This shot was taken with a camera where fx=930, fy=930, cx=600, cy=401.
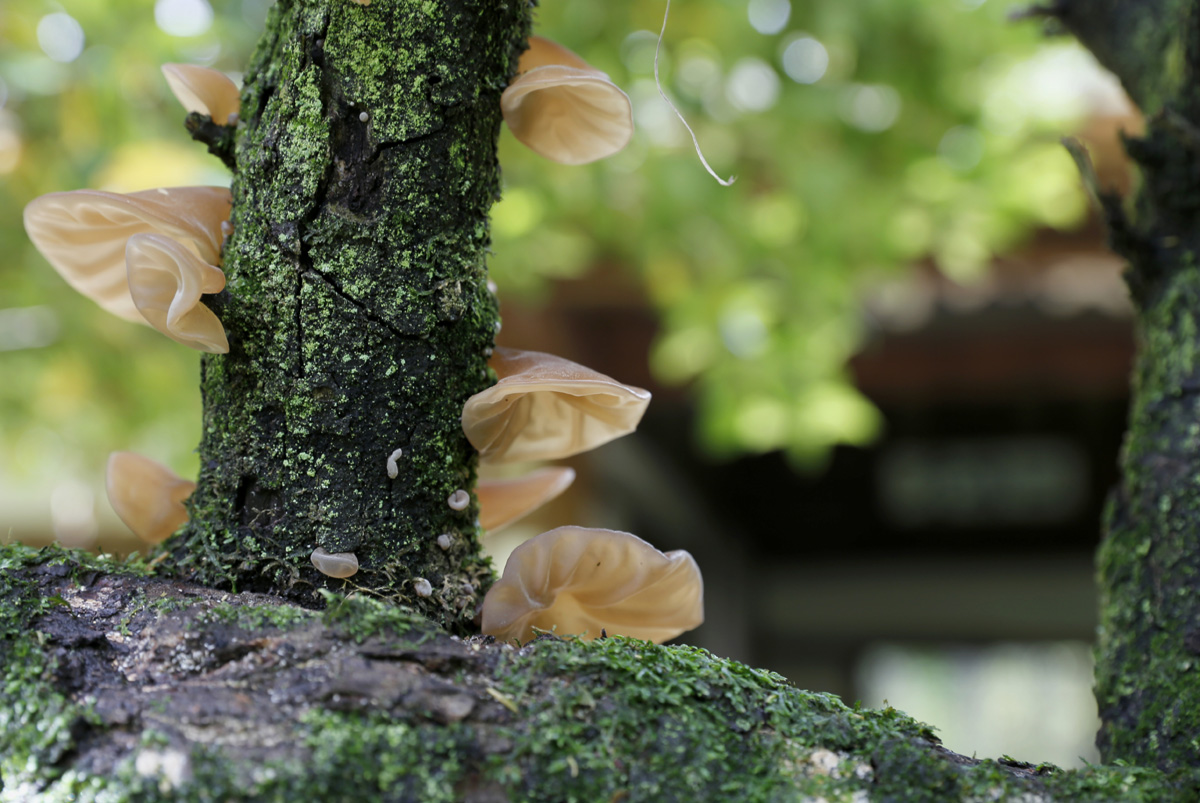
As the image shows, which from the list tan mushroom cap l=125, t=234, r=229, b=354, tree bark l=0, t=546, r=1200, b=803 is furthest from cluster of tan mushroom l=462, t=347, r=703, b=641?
tan mushroom cap l=125, t=234, r=229, b=354

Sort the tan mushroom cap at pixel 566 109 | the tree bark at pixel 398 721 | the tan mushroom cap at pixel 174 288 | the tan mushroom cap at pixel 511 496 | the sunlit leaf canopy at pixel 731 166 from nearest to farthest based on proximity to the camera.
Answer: the tree bark at pixel 398 721 < the tan mushroom cap at pixel 174 288 < the tan mushroom cap at pixel 566 109 < the tan mushroom cap at pixel 511 496 < the sunlit leaf canopy at pixel 731 166

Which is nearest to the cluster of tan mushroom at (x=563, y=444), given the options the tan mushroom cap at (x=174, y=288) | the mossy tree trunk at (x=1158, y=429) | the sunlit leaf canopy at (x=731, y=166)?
the tan mushroom cap at (x=174, y=288)

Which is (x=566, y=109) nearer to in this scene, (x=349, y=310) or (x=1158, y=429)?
(x=349, y=310)

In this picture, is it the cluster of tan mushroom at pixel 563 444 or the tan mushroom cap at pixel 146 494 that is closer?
the cluster of tan mushroom at pixel 563 444

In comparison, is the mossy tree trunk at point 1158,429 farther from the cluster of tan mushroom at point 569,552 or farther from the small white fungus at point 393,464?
the small white fungus at point 393,464

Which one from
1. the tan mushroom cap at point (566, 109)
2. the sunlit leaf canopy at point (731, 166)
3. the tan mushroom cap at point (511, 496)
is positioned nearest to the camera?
the tan mushroom cap at point (566, 109)

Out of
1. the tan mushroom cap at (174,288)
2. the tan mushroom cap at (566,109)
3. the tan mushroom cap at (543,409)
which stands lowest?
the tan mushroom cap at (543,409)
